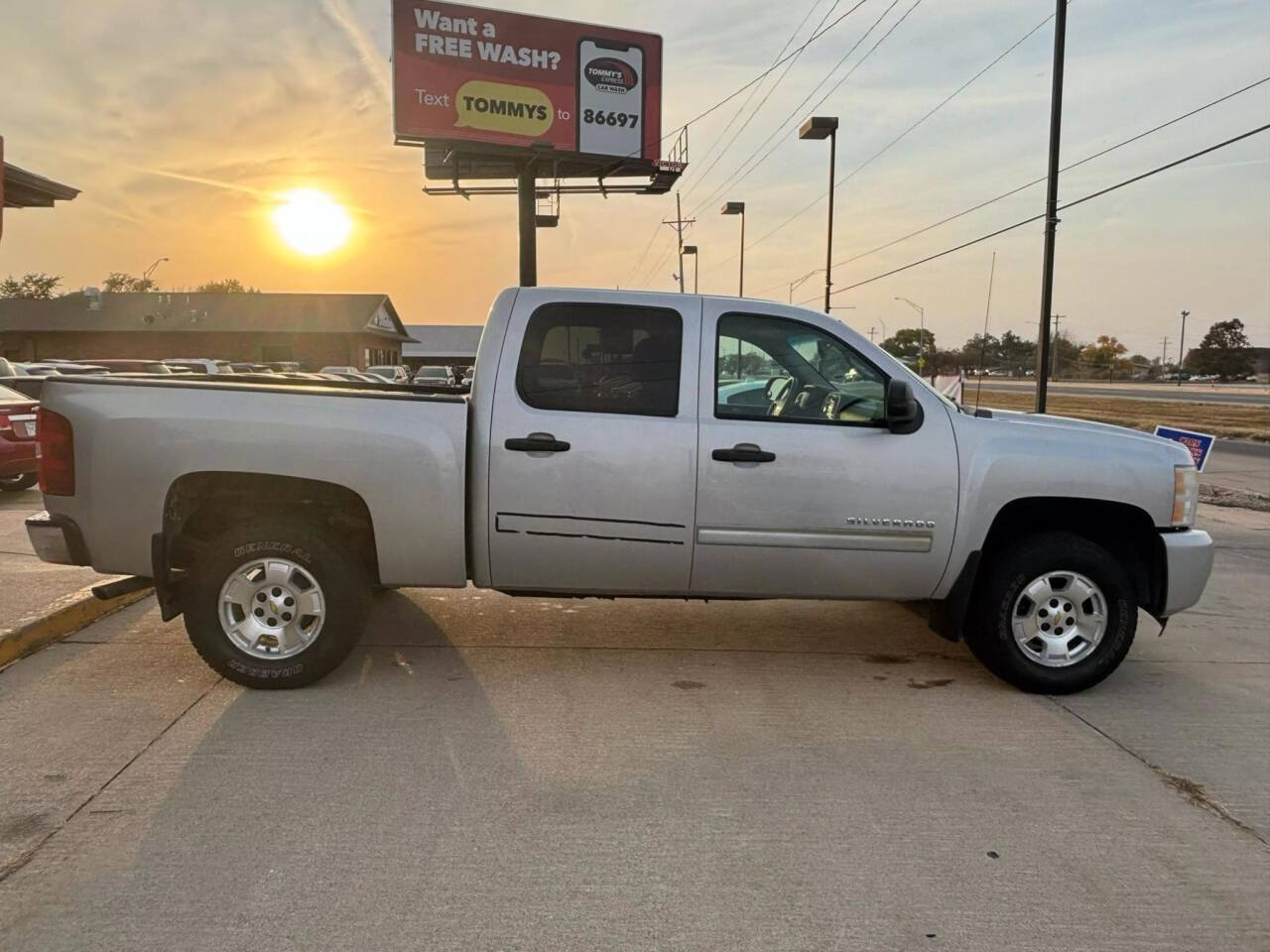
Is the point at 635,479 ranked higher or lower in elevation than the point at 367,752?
higher

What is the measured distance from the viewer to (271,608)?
14.6ft

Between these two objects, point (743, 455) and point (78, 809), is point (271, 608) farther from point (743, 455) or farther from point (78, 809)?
point (743, 455)

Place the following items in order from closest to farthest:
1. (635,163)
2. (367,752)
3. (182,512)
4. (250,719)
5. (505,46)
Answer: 1. (367,752)
2. (250,719)
3. (182,512)
4. (505,46)
5. (635,163)

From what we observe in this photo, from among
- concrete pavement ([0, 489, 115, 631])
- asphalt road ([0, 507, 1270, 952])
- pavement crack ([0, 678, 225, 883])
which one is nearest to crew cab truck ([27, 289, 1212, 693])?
pavement crack ([0, 678, 225, 883])

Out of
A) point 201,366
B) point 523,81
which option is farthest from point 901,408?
point 523,81

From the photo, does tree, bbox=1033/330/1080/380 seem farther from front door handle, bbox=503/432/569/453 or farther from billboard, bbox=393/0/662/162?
front door handle, bbox=503/432/569/453

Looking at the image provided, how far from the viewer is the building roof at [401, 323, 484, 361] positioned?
83.5m

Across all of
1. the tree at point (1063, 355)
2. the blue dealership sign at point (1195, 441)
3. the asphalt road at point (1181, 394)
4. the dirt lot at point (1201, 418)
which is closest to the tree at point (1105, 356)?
the tree at point (1063, 355)

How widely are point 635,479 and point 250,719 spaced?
7.02ft

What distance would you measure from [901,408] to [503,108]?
27.9 meters

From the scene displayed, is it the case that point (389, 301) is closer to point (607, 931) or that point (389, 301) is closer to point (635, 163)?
point (635, 163)

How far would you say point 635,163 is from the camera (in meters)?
31.1

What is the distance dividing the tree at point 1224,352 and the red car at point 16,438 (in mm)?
134153

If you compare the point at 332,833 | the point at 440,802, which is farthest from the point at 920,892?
the point at 332,833
